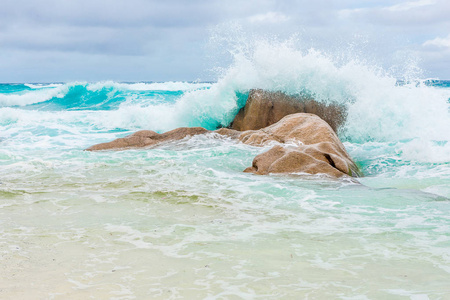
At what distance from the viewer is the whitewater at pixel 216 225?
3008 millimetres

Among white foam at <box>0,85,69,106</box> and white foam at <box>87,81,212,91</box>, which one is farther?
white foam at <box>87,81,212,91</box>

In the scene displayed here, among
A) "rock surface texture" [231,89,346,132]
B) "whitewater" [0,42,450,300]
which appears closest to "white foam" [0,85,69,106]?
"whitewater" [0,42,450,300]

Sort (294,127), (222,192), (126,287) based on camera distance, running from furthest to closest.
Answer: (294,127) → (222,192) → (126,287)

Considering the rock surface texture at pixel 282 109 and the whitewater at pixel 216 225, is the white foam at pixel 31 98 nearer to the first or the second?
the whitewater at pixel 216 225

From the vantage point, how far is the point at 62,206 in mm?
5184

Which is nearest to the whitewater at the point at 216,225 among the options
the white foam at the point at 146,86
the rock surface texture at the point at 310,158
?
the rock surface texture at the point at 310,158

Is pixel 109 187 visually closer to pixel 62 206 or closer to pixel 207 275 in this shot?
pixel 62 206

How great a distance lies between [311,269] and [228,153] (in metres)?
6.01

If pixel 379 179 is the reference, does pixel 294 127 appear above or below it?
above

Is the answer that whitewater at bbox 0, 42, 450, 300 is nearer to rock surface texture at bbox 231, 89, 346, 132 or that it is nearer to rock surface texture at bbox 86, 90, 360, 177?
rock surface texture at bbox 86, 90, 360, 177

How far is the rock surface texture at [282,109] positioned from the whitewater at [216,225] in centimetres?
144

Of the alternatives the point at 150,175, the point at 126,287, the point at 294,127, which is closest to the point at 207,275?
the point at 126,287

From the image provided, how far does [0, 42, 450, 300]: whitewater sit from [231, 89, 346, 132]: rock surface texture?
56.9 inches

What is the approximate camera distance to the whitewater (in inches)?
118
